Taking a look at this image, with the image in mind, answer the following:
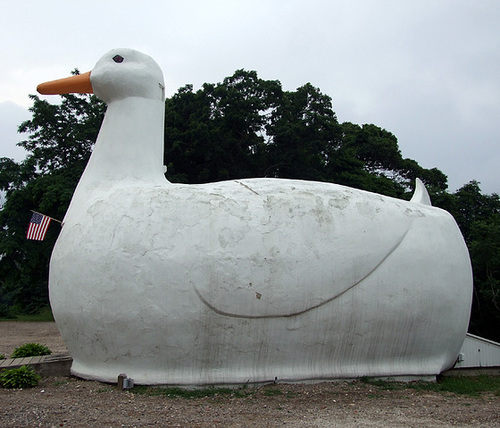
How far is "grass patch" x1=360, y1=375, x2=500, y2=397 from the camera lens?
857 cm

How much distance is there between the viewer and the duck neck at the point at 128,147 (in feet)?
30.4

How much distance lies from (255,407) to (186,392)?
3.93 ft

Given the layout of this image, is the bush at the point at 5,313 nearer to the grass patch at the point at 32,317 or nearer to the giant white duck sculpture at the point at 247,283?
the grass patch at the point at 32,317

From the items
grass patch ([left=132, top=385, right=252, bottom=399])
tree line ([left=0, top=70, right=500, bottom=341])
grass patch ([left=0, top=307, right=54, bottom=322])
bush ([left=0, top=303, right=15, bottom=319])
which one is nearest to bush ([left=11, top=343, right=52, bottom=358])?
grass patch ([left=132, top=385, right=252, bottom=399])

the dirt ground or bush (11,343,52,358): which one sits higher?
the dirt ground

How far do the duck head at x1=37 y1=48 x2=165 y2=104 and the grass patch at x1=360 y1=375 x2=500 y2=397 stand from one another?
21.1 feet

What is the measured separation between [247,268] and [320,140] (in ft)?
54.4

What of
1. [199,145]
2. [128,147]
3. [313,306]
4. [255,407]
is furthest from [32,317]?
[255,407]

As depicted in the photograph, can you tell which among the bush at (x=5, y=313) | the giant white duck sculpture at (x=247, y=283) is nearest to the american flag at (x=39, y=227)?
the giant white duck sculpture at (x=247, y=283)

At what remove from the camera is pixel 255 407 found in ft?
23.4

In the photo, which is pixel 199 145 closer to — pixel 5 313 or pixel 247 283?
pixel 5 313

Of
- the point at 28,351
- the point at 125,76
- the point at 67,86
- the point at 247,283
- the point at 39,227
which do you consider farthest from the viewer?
the point at 39,227

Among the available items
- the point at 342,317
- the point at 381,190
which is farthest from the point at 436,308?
the point at 381,190

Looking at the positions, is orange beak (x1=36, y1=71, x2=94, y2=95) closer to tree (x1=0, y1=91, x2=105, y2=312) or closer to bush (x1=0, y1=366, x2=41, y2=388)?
bush (x1=0, y1=366, x2=41, y2=388)
